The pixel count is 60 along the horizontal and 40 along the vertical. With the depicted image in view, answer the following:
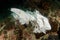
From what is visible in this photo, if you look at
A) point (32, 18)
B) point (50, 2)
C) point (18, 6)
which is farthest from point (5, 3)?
point (50, 2)

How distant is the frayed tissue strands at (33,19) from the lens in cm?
584

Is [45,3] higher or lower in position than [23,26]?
higher

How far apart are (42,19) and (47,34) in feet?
1.46

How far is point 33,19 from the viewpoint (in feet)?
19.6

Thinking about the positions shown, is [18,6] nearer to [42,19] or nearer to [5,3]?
[5,3]

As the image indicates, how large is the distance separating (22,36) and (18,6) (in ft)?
3.52

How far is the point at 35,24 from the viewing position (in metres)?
5.95

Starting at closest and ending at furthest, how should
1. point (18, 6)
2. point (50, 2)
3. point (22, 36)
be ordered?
1. point (22, 36)
2. point (18, 6)
3. point (50, 2)

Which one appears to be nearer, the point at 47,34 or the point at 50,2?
the point at 47,34

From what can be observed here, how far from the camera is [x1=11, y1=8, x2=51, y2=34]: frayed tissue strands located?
19.1ft

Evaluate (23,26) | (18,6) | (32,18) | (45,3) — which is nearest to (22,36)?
(23,26)

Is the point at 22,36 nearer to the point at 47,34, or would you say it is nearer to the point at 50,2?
the point at 47,34

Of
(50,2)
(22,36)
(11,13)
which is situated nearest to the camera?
(22,36)

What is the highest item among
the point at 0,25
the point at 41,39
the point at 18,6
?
the point at 18,6
